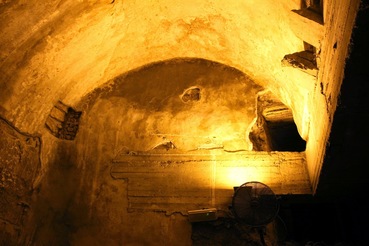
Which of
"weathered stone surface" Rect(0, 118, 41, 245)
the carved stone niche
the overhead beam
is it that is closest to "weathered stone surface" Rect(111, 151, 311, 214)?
the carved stone niche

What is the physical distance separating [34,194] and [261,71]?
3803 mm

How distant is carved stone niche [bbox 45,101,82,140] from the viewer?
527cm

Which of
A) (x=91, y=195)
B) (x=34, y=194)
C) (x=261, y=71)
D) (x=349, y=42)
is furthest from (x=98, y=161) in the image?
(x=349, y=42)

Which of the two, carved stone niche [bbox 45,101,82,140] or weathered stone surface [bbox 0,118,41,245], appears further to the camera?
carved stone niche [bbox 45,101,82,140]

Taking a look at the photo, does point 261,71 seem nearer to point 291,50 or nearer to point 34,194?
point 291,50

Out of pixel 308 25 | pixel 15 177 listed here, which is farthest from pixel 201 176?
pixel 308 25

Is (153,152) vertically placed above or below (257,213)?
above

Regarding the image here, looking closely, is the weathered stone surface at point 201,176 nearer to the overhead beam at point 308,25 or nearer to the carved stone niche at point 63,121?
the carved stone niche at point 63,121

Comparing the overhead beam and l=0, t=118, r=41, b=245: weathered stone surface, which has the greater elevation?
the overhead beam

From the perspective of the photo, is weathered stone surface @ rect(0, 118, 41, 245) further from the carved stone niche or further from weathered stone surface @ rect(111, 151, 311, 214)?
weathered stone surface @ rect(111, 151, 311, 214)

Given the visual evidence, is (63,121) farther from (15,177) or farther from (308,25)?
(308,25)

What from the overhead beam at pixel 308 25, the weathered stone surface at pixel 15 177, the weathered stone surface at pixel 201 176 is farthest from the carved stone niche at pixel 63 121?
the overhead beam at pixel 308 25

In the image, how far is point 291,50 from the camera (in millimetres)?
4320

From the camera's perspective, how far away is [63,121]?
549 centimetres
